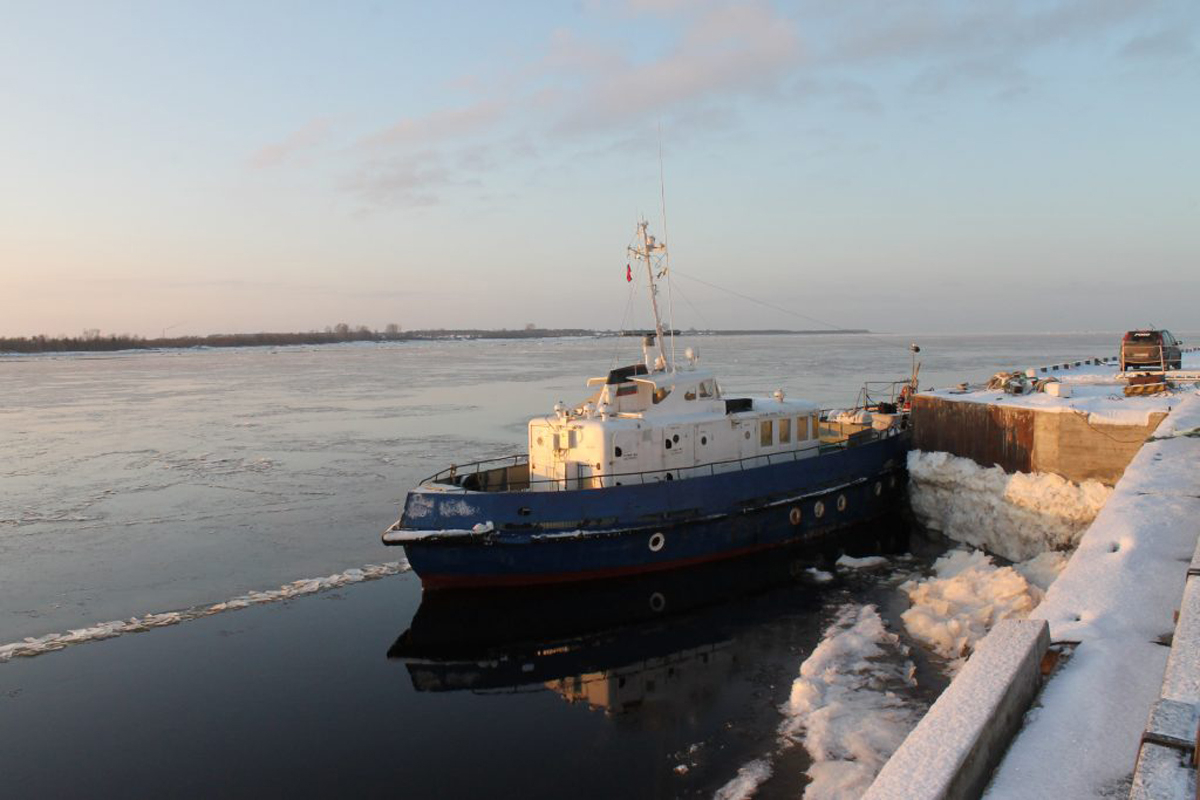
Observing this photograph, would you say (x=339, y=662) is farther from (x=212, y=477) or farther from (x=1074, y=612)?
(x=212, y=477)

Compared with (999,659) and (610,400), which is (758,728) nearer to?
(999,659)

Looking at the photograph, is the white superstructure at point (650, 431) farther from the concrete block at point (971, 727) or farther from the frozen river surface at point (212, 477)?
the concrete block at point (971, 727)

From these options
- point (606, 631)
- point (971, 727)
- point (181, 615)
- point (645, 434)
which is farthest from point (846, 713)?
point (181, 615)

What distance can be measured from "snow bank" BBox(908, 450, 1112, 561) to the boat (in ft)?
3.53

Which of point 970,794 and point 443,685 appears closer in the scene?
point 970,794

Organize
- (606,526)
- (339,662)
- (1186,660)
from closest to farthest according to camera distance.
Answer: (1186,660) → (339,662) → (606,526)

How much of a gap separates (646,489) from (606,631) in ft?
9.08

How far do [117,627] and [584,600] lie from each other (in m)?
6.99

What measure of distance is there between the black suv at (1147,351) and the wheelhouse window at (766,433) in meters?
14.4

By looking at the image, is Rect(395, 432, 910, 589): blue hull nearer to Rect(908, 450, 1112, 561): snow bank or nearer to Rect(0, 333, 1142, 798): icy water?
Rect(0, 333, 1142, 798): icy water

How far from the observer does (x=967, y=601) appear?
447 inches

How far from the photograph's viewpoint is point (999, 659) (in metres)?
5.10

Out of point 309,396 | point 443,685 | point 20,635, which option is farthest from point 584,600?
point 309,396

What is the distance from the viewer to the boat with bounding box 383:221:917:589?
1291 cm
